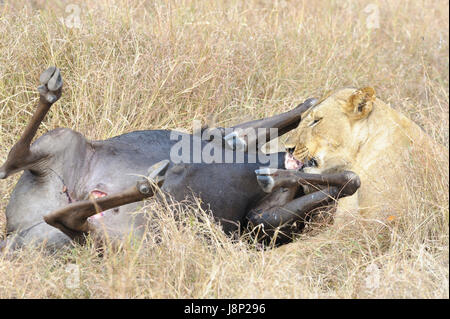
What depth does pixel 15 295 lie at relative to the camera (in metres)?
3.21

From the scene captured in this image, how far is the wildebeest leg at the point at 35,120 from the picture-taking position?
357 centimetres

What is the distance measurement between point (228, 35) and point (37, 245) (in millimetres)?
2499

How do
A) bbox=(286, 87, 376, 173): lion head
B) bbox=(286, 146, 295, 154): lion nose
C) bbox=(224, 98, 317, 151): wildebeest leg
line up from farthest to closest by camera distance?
bbox=(224, 98, 317, 151): wildebeest leg
bbox=(286, 146, 295, 154): lion nose
bbox=(286, 87, 376, 173): lion head

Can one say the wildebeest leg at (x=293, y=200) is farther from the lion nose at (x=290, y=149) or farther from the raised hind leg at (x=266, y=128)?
the raised hind leg at (x=266, y=128)

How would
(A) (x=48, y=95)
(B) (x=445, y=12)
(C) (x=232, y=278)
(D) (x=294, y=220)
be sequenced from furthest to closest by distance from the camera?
(B) (x=445, y=12), (D) (x=294, y=220), (A) (x=48, y=95), (C) (x=232, y=278)

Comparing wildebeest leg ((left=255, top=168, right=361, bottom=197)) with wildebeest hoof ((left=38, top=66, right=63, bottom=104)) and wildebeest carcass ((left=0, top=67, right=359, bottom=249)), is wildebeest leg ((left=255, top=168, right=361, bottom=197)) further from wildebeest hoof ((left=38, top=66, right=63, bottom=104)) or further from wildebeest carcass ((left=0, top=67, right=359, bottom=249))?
wildebeest hoof ((left=38, top=66, right=63, bottom=104))

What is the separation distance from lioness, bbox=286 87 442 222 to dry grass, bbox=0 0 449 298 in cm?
12

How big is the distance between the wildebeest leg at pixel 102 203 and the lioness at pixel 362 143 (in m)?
1.04

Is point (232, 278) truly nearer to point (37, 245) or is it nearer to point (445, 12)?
point (37, 245)

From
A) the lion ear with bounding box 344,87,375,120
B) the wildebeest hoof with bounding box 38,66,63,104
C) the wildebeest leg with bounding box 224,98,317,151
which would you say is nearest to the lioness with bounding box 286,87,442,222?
the lion ear with bounding box 344,87,375,120

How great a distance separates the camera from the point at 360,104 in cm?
409

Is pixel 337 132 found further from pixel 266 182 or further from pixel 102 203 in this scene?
pixel 102 203

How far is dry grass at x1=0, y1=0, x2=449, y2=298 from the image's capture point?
3246 mm

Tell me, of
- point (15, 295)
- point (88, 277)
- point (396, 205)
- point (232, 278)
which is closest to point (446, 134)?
point (396, 205)
